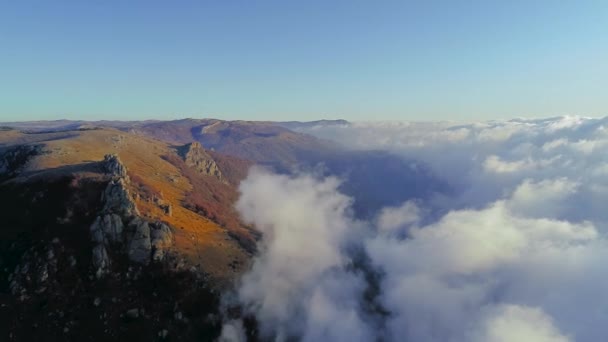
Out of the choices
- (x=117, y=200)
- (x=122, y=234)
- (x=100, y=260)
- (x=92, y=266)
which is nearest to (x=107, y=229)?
(x=122, y=234)

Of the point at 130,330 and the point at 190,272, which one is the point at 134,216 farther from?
the point at 130,330

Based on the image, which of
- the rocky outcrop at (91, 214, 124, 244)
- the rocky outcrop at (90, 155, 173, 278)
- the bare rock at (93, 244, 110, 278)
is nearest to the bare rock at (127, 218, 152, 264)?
the rocky outcrop at (90, 155, 173, 278)

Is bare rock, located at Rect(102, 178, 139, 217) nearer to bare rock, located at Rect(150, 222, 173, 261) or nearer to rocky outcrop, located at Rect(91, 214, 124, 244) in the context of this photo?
rocky outcrop, located at Rect(91, 214, 124, 244)

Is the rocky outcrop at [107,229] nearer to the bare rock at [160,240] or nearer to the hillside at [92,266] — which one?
the hillside at [92,266]

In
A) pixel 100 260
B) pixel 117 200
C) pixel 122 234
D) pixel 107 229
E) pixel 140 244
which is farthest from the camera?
pixel 117 200

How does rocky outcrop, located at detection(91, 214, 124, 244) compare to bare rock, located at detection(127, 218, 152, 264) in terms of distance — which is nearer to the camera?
rocky outcrop, located at detection(91, 214, 124, 244)

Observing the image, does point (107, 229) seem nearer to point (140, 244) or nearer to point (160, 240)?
point (140, 244)

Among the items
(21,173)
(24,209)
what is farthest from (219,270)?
(21,173)

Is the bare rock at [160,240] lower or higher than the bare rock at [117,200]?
lower

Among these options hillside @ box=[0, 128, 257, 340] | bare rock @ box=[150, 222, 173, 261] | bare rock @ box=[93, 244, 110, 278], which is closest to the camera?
hillside @ box=[0, 128, 257, 340]

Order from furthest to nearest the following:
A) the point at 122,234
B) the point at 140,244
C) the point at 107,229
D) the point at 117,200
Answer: the point at 117,200, the point at 122,234, the point at 140,244, the point at 107,229

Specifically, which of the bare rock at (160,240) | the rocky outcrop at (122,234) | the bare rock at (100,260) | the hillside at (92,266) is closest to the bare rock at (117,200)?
the rocky outcrop at (122,234)
